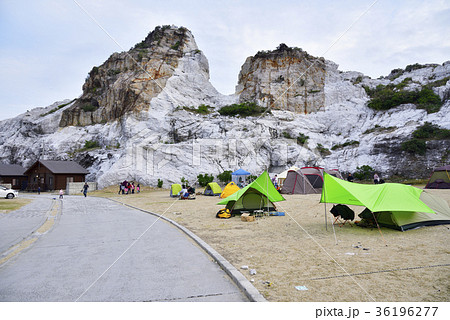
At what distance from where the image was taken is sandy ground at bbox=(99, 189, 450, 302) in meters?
4.62

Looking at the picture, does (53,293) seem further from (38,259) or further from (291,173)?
(291,173)

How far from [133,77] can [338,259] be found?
56270mm

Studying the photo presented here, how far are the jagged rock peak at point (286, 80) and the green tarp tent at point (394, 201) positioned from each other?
1975 inches

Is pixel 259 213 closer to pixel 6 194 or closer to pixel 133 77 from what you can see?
pixel 6 194

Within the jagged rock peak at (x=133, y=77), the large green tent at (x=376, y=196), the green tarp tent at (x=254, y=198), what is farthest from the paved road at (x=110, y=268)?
the jagged rock peak at (x=133, y=77)

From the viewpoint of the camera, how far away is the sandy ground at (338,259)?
462 centimetres

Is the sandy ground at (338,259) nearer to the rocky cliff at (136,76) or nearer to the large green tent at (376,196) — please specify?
the large green tent at (376,196)

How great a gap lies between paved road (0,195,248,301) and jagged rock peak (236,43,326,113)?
5330 cm

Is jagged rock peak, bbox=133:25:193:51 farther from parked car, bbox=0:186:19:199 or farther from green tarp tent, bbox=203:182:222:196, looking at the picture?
green tarp tent, bbox=203:182:222:196

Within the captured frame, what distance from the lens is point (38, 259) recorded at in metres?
6.86

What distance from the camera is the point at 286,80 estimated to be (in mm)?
63219

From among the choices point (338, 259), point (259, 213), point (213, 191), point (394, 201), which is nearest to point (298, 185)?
point (213, 191)

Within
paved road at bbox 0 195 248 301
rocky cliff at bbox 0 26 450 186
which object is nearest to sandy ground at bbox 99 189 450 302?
paved road at bbox 0 195 248 301

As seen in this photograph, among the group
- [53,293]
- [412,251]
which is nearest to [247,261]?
[53,293]
